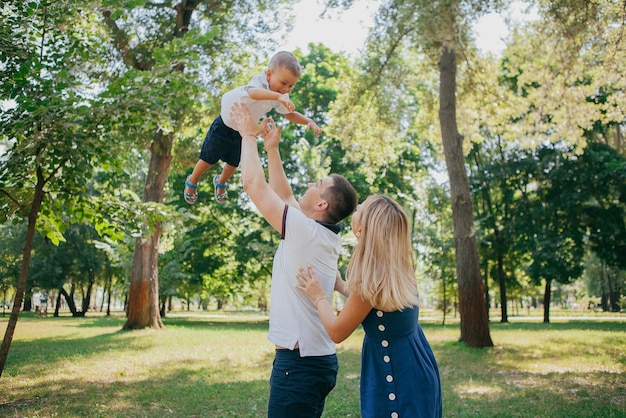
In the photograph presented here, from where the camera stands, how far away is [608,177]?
2430 centimetres

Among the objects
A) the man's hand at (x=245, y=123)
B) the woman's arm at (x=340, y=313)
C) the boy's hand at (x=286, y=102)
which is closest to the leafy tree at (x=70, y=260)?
the boy's hand at (x=286, y=102)

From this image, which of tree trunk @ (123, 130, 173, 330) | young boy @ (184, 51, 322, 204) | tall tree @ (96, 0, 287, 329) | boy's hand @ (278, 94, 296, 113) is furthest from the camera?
tree trunk @ (123, 130, 173, 330)

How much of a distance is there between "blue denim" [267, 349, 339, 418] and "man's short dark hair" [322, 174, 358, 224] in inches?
31.4

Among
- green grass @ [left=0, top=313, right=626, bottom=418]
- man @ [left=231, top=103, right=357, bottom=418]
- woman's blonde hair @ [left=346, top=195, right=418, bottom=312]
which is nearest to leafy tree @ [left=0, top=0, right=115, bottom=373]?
green grass @ [left=0, top=313, right=626, bottom=418]

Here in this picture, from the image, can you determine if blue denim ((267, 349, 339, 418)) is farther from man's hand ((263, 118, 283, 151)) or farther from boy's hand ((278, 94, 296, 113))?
boy's hand ((278, 94, 296, 113))

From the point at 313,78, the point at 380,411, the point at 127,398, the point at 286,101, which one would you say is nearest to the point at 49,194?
the point at 127,398

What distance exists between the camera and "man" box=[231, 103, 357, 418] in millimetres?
2764

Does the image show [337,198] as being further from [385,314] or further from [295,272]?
[385,314]

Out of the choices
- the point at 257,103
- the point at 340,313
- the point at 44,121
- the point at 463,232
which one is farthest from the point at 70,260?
the point at 340,313

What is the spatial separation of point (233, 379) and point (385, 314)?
24.9 ft

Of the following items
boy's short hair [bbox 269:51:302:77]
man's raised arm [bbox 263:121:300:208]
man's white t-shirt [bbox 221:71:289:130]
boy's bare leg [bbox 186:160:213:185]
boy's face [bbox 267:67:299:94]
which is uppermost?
boy's short hair [bbox 269:51:302:77]

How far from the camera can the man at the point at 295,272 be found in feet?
9.07

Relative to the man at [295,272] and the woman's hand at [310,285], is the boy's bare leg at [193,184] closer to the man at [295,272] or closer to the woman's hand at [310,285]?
the man at [295,272]

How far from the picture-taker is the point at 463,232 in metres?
13.8
